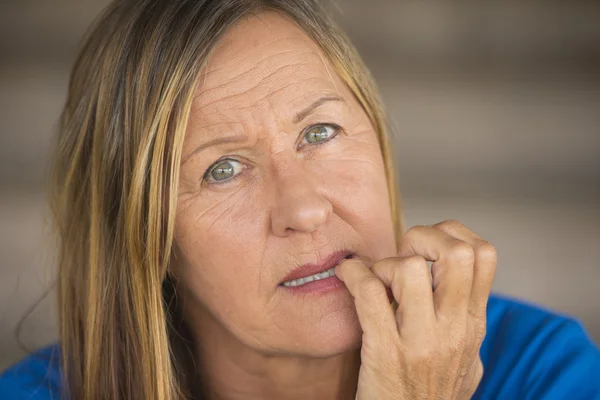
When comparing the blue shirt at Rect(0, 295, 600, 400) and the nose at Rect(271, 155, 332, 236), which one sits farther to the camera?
the blue shirt at Rect(0, 295, 600, 400)

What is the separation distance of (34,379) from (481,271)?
1424 mm

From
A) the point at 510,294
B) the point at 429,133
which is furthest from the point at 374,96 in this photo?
the point at 510,294

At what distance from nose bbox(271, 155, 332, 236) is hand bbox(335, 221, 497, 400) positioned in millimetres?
151

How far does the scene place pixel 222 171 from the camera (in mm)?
2008

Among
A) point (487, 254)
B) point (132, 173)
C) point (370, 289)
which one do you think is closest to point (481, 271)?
point (487, 254)

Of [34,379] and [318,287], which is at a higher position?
[318,287]

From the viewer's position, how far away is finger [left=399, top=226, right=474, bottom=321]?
1.72m

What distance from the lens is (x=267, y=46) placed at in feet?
6.68

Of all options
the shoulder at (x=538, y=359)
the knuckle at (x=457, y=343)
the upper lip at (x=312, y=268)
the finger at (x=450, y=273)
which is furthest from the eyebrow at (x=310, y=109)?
the shoulder at (x=538, y=359)

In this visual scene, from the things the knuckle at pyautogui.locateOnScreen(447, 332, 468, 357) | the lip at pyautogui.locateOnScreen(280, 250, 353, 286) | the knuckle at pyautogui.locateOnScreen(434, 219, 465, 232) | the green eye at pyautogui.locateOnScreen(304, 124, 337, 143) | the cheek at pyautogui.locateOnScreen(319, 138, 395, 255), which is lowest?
the knuckle at pyautogui.locateOnScreen(447, 332, 468, 357)

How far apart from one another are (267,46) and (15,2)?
84.7 inches

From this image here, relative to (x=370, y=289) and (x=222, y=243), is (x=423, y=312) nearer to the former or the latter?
(x=370, y=289)

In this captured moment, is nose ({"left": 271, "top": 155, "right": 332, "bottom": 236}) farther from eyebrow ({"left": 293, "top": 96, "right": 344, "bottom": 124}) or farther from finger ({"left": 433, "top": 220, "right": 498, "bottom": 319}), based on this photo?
finger ({"left": 433, "top": 220, "right": 498, "bottom": 319})

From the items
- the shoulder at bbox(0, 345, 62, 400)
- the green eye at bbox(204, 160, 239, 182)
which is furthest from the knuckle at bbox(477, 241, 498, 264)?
the shoulder at bbox(0, 345, 62, 400)
